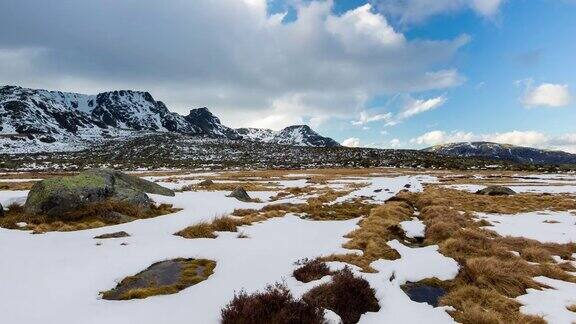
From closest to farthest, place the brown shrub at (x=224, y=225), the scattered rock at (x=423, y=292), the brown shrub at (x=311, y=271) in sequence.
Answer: the scattered rock at (x=423, y=292), the brown shrub at (x=311, y=271), the brown shrub at (x=224, y=225)

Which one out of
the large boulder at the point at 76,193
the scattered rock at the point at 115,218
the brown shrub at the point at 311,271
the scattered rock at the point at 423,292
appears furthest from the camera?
the large boulder at the point at 76,193

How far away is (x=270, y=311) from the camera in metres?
8.28

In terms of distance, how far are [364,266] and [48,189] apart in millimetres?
16376

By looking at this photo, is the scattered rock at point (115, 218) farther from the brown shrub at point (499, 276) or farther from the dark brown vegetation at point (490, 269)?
the brown shrub at point (499, 276)

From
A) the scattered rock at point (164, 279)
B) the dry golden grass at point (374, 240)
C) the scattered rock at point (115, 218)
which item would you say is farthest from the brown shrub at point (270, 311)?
the scattered rock at point (115, 218)

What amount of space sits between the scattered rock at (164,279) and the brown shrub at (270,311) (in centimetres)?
229

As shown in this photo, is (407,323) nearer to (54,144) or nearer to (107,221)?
(107,221)

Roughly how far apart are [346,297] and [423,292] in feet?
9.92

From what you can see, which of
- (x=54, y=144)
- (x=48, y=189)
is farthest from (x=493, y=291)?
(x=54, y=144)

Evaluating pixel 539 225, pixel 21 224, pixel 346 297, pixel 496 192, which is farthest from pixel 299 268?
pixel 496 192

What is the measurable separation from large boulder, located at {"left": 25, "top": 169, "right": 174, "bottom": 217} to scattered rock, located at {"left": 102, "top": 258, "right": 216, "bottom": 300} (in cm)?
982

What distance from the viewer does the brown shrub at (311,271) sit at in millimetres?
11125

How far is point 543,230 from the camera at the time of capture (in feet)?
69.8

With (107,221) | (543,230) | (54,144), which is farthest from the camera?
(54,144)
